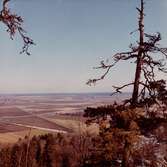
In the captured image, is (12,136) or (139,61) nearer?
(139,61)

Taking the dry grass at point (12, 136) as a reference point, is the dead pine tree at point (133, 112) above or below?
above

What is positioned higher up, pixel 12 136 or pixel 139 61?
pixel 139 61

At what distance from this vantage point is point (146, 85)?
1747 centimetres

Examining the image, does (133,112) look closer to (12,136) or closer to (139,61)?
(139,61)

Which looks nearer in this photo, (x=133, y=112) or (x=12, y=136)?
(x=133, y=112)

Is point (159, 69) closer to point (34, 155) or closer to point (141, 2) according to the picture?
point (141, 2)

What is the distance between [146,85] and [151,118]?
60.1 inches

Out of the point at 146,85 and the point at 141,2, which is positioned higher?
the point at 141,2

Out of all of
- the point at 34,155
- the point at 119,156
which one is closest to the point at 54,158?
the point at 34,155

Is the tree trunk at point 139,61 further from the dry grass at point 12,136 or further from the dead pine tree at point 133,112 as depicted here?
the dry grass at point 12,136

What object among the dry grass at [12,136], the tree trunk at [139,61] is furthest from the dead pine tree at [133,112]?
the dry grass at [12,136]

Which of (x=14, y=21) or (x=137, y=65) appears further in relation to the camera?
(x=137, y=65)

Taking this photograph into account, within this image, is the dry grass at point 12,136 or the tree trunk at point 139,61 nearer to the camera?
the tree trunk at point 139,61

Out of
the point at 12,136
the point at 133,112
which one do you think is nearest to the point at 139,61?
the point at 133,112
